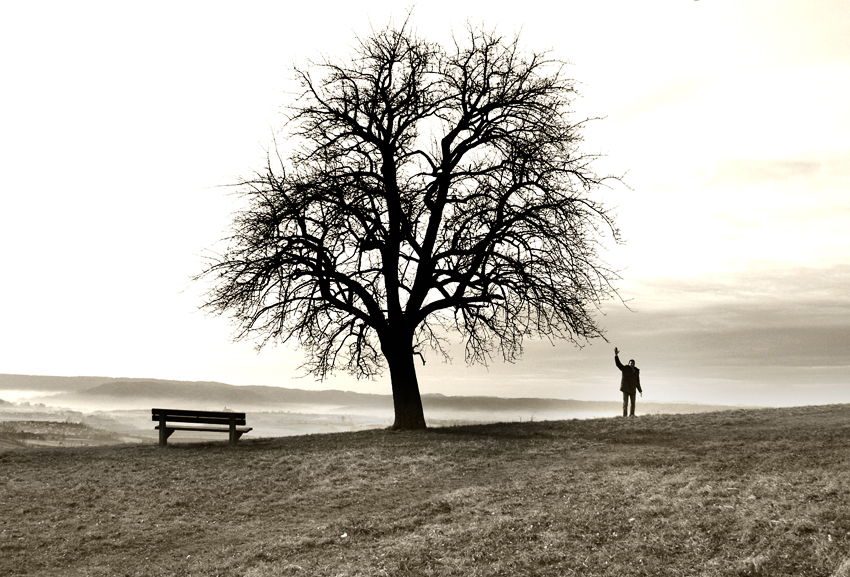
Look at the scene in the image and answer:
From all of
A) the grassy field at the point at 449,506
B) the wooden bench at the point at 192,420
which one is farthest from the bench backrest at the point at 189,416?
the grassy field at the point at 449,506

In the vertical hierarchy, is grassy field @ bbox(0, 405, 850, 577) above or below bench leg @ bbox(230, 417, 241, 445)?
below

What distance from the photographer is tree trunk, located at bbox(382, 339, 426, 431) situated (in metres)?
22.6

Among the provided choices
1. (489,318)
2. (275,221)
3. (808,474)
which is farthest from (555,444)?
(275,221)

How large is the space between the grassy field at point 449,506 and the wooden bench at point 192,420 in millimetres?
1000

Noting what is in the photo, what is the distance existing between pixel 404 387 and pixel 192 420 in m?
6.60

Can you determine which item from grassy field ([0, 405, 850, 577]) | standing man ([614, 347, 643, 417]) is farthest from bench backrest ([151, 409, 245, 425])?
standing man ([614, 347, 643, 417])

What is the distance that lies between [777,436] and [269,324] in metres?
15.0

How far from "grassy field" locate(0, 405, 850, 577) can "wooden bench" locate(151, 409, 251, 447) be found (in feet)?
3.28

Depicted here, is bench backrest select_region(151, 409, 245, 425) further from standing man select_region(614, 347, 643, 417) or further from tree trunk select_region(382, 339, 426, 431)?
standing man select_region(614, 347, 643, 417)

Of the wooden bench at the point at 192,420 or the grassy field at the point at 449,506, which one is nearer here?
the grassy field at the point at 449,506

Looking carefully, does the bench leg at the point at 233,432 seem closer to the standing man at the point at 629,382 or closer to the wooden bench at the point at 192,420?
the wooden bench at the point at 192,420

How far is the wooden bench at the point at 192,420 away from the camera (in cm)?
2108

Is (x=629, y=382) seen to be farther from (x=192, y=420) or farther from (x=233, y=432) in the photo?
(x=192, y=420)

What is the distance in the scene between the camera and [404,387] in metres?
22.6
